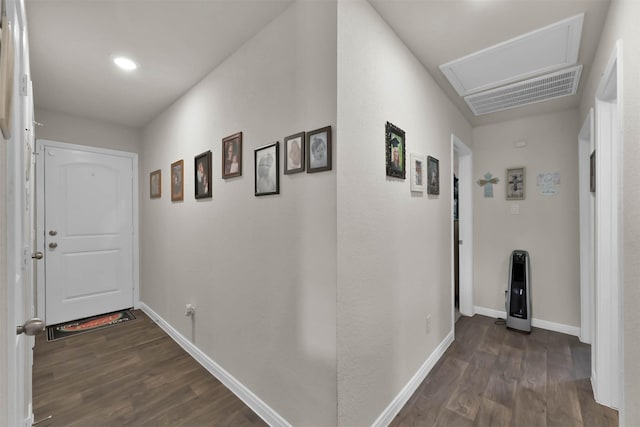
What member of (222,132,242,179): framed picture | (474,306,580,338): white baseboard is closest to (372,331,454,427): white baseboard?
(474,306,580,338): white baseboard

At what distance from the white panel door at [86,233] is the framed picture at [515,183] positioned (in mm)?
4816

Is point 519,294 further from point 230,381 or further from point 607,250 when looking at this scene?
point 230,381

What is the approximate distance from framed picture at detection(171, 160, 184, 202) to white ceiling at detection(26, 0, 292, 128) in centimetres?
70

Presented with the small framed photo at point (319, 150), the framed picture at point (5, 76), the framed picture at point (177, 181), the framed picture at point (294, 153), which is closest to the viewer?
the framed picture at point (5, 76)

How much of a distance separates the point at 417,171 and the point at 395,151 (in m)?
0.37

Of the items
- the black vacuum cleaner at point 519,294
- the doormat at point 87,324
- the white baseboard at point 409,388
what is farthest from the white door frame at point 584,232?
the doormat at point 87,324

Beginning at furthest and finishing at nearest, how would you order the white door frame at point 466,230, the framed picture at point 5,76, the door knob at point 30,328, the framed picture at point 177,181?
the white door frame at point 466,230
the framed picture at point 177,181
the door knob at point 30,328
the framed picture at point 5,76

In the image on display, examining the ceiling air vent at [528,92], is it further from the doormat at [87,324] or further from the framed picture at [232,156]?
the doormat at [87,324]

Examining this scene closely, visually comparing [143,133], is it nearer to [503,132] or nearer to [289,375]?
[289,375]

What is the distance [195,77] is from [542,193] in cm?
382

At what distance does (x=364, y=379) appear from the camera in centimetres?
156

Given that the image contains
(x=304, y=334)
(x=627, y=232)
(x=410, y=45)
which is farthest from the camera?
(x=410, y=45)

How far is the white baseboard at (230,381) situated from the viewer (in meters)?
1.73

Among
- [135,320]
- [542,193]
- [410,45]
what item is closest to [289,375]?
[410,45]
